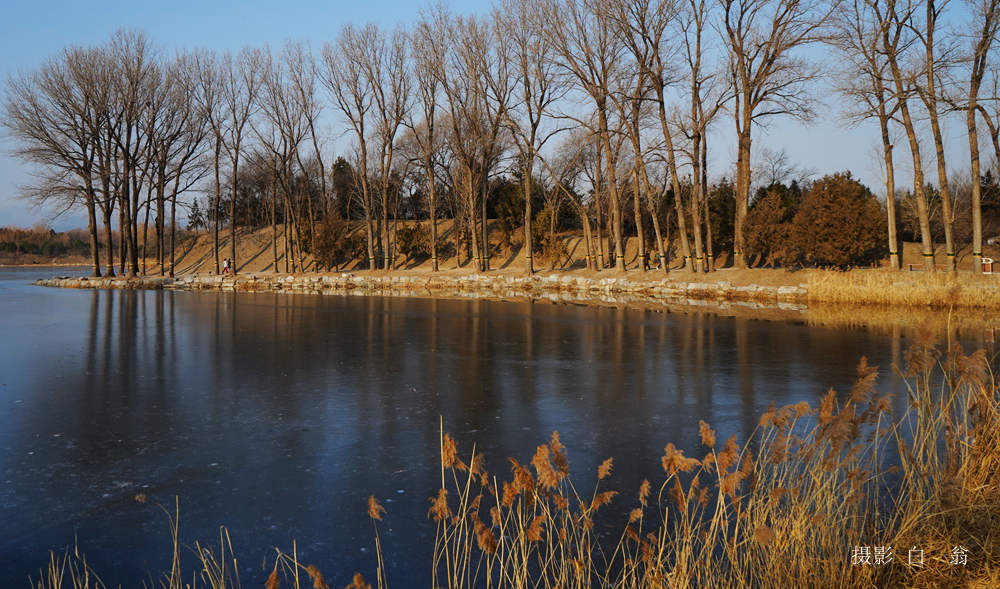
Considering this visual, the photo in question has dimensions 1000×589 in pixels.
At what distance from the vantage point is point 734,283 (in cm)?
2541

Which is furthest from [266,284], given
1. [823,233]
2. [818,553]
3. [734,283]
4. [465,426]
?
[818,553]

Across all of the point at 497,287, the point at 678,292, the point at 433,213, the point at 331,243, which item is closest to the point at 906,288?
the point at 678,292

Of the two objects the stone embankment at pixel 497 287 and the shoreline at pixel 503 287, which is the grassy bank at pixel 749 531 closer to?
the shoreline at pixel 503 287

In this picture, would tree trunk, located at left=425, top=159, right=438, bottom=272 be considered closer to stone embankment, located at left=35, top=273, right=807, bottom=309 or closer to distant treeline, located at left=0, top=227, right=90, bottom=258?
stone embankment, located at left=35, top=273, right=807, bottom=309

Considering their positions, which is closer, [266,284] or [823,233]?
[823,233]

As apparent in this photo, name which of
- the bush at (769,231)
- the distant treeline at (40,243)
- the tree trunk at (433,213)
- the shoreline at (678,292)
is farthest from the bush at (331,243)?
the distant treeline at (40,243)

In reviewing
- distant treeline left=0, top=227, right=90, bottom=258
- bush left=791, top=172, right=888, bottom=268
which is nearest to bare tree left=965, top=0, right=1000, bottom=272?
bush left=791, top=172, right=888, bottom=268

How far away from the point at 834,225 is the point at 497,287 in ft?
45.5

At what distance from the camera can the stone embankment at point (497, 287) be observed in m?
24.1

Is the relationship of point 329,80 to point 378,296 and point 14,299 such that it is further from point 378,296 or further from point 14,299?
point 14,299

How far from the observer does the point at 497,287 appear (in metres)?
31.2

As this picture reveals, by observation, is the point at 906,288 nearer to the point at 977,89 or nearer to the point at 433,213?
the point at 977,89

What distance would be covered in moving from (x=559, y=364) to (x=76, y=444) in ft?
21.4

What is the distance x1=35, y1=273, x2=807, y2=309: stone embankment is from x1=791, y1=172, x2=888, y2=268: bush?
274 centimetres
